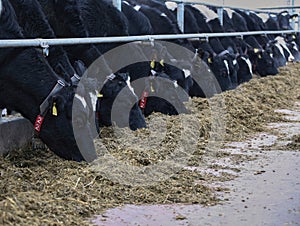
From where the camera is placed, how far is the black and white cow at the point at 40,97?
228 inches

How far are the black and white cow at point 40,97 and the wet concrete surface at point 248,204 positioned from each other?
1310mm

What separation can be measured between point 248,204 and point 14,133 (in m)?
2.54

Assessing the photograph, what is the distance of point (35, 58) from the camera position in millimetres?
6109

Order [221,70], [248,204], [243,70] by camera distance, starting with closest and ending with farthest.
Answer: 1. [248,204]
2. [221,70]
3. [243,70]

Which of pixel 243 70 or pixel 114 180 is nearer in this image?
pixel 114 180

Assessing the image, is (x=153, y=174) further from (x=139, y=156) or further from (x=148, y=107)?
(x=148, y=107)

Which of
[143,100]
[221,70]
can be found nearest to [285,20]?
[221,70]

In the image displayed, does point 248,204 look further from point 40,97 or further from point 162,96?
point 162,96

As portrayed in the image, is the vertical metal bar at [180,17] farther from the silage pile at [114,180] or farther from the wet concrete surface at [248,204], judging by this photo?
the wet concrete surface at [248,204]

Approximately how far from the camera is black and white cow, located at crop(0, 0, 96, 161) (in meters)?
5.79

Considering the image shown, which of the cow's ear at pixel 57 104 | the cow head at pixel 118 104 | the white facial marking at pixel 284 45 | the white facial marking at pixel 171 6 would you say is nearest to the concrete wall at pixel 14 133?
the cow's ear at pixel 57 104

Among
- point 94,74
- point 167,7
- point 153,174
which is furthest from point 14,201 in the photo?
point 167,7

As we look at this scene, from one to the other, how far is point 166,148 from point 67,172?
151 cm

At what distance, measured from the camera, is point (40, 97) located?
6.01m
